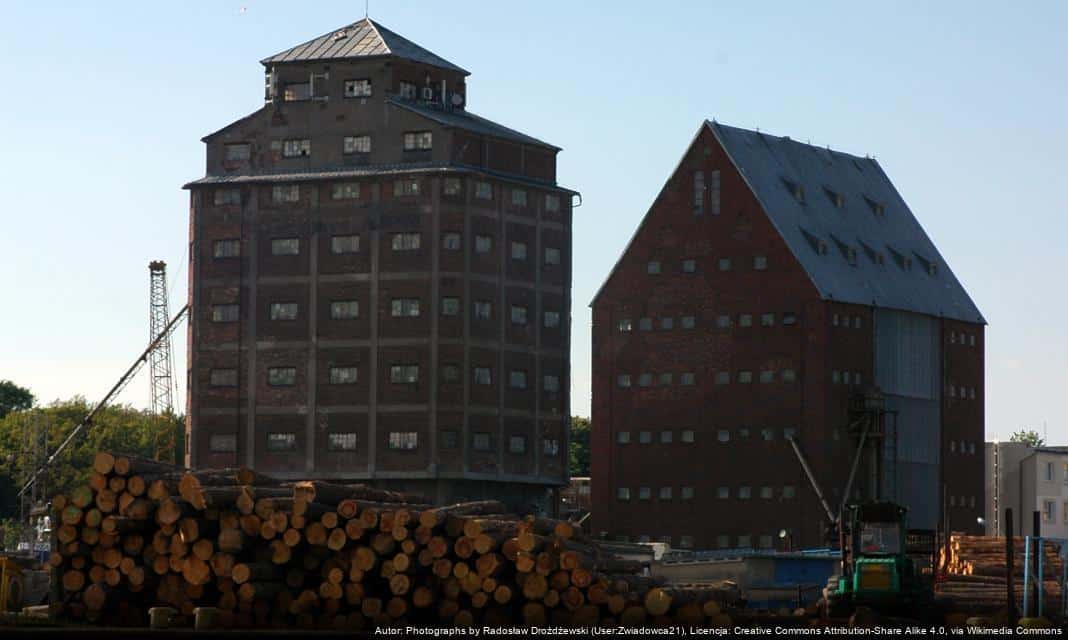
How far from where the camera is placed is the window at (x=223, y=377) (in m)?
107

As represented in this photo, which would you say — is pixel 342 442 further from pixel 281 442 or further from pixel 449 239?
pixel 449 239

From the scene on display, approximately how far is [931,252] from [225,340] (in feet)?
146

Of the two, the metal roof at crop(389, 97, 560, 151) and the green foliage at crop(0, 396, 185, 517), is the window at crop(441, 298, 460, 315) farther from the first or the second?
the green foliage at crop(0, 396, 185, 517)

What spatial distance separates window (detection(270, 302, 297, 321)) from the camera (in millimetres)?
106375

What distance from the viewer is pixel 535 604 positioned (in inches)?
1686

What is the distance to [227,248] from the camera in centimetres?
10744

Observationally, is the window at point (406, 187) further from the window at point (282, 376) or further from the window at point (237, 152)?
the window at point (282, 376)

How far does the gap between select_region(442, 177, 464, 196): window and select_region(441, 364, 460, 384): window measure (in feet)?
26.7

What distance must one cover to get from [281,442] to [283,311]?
631 cm

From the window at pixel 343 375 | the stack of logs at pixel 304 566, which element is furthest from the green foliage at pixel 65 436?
the stack of logs at pixel 304 566

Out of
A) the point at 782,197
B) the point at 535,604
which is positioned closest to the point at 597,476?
the point at 782,197

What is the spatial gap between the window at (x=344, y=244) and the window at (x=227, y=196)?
5.34 m

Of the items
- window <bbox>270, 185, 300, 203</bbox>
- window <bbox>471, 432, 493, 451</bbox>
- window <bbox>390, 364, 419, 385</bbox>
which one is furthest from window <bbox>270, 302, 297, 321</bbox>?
window <bbox>471, 432, 493, 451</bbox>

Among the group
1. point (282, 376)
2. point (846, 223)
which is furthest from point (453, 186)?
point (846, 223)
